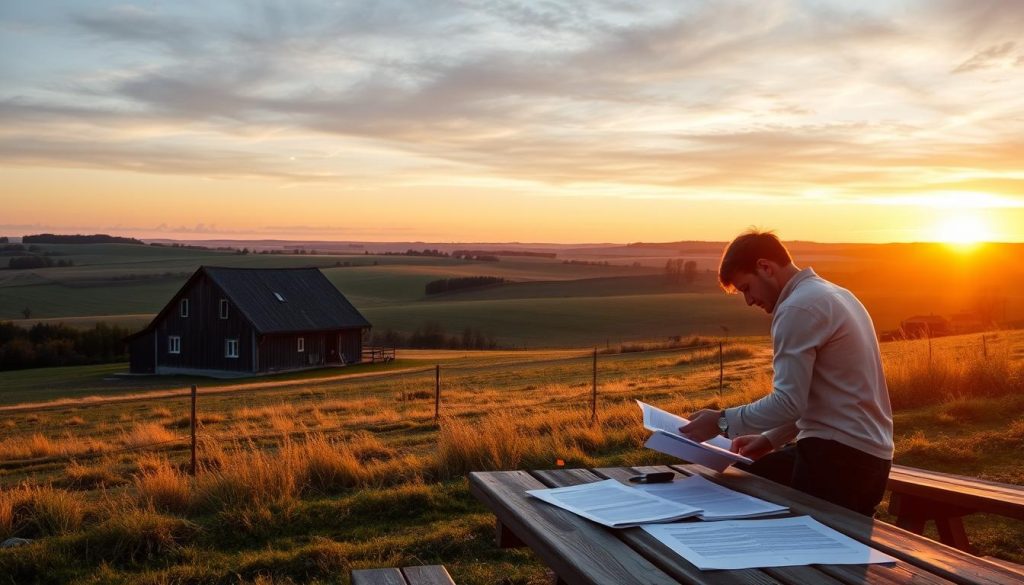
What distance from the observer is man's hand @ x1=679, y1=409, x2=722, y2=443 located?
3.89 m

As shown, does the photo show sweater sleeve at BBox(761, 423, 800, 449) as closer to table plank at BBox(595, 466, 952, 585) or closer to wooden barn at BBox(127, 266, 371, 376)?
table plank at BBox(595, 466, 952, 585)

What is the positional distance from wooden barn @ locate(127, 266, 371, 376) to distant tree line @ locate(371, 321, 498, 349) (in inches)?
487

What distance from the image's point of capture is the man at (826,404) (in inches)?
152

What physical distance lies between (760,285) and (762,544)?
5.51 ft

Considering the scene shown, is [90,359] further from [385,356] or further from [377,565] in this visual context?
[377,565]

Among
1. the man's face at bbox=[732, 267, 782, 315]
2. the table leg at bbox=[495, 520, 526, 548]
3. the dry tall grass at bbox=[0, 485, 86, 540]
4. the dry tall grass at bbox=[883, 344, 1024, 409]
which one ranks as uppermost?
the man's face at bbox=[732, 267, 782, 315]

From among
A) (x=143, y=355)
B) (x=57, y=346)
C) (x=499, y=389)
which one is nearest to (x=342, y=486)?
(x=499, y=389)

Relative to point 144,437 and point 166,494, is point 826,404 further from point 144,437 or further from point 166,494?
point 144,437

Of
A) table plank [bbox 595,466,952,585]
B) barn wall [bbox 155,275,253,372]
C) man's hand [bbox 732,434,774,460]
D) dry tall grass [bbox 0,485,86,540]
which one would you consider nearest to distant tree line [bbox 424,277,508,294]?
barn wall [bbox 155,275,253,372]

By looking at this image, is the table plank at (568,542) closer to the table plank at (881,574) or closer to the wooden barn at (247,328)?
the table plank at (881,574)

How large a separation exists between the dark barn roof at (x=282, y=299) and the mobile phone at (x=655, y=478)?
4410 cm

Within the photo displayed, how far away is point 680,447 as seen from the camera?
12.5 ft

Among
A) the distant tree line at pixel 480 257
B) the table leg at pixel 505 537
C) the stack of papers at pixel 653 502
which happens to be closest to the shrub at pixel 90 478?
the table leg at pixel 505 537

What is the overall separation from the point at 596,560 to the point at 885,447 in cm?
184
